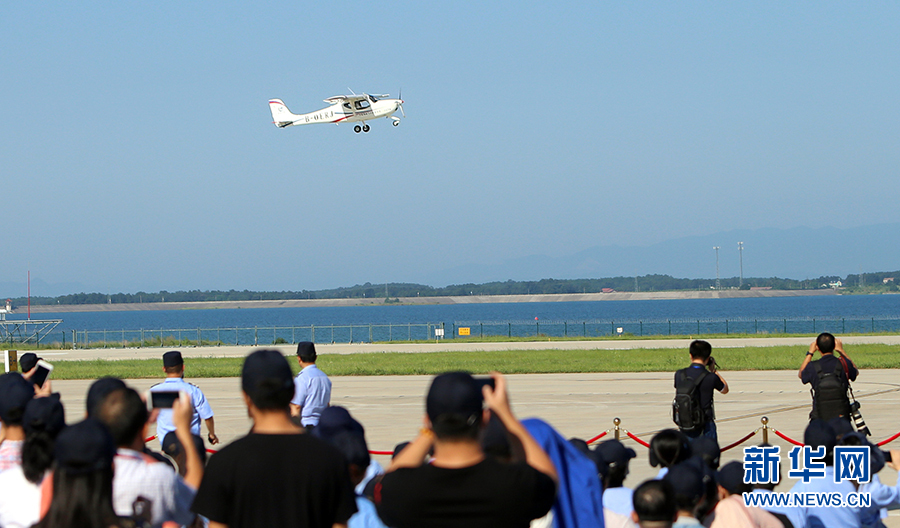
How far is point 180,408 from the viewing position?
4371 mm

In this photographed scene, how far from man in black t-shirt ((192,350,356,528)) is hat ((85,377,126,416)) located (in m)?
0.79

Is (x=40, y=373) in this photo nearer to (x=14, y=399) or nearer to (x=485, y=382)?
(x=14, y=399)

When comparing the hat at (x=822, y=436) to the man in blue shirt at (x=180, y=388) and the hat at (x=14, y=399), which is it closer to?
the man in blue shirt at (x=180, y=388)

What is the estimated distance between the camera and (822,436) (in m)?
6.27

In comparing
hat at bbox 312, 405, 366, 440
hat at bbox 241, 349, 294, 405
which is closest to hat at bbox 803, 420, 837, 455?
hat at bbox 312, 405, 366, 440

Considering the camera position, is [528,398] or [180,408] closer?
[180,408]

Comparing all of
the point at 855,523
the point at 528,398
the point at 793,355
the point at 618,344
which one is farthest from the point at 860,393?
the point at 618,344

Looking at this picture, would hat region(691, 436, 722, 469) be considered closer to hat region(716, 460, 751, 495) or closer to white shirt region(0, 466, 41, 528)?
hat region(716, 460, 751, 495)

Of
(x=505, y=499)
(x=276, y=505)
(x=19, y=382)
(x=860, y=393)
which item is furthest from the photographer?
(x=860, y=393)

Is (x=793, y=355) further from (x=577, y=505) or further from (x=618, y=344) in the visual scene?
(x=577, y=505)

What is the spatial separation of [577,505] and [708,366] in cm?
767

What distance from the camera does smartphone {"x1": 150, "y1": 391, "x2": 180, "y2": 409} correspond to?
4.58 metres

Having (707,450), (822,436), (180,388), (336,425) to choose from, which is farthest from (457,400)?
(180,388)

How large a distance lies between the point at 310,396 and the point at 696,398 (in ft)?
14.7
